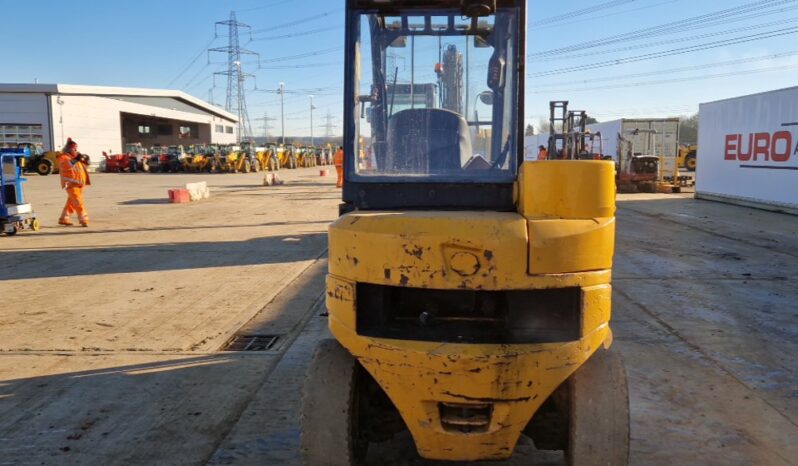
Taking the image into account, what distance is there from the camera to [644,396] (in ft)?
14.7

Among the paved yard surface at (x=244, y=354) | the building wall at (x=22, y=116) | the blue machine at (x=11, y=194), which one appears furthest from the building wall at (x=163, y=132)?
the paved yard surface at (x=244, y=354)

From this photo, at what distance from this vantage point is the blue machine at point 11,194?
12461 millimetres

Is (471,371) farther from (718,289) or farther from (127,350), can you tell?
(718,289)

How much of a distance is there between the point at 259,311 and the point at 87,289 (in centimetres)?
262

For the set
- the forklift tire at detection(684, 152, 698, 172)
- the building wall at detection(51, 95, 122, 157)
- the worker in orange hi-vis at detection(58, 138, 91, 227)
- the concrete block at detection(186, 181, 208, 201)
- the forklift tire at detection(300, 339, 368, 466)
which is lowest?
the forklift tire at detection(300, 339, 368, 466)

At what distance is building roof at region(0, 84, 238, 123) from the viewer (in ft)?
163

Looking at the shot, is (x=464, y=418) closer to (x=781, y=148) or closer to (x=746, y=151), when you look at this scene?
(x=781, y=148)

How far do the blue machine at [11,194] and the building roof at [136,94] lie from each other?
4331 cm

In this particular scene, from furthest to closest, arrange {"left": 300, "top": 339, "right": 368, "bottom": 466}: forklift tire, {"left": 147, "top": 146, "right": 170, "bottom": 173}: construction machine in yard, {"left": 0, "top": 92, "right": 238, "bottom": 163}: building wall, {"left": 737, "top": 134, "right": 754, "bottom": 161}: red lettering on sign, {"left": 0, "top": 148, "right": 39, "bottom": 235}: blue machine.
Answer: {"left": 0, "top": 92, "right": 238, "bottom": 163}: building wall < {"left": 147, "top": 146, "right": 170, "bottom": 173}: construction machine in yard < {"left": 737, "top": 134, "right": 754, "bottom": 161}: red lettering on sign < {"left": 0, "top": 148, "right": 39, "bottom": 235}: blue machine < {"left": 300, "top": 339, "right": 368, "bottom": 466}: forklift tire

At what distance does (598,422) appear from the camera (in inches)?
110

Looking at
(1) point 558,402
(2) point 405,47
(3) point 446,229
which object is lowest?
(1) point 558,402

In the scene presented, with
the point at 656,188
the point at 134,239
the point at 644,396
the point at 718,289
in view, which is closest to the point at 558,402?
the point at 644,396

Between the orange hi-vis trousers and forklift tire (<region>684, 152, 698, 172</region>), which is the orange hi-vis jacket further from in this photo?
forklift tire (<region>684, 152, 698, 172</region>)

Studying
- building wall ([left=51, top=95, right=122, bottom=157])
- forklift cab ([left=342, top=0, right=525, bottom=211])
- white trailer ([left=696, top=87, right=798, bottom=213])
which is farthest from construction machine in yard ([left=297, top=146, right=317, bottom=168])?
forklift cab ([left=342, top=0, right=525, bottom=211])
